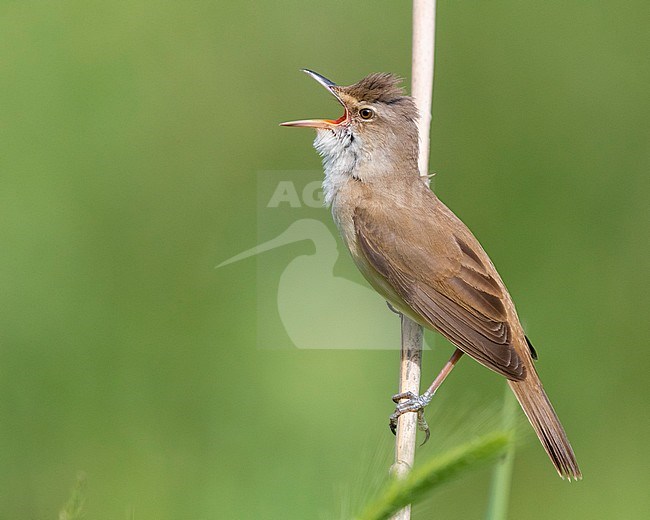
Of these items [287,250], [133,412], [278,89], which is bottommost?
[133,412]

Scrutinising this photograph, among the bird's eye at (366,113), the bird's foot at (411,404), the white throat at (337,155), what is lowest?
the bird's foot at (411,404)

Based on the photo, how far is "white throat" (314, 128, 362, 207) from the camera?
447 centimetres

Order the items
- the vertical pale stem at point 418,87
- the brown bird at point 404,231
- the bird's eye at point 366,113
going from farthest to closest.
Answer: the bird's eye at point 366,113
the brown bird at point 404,231
the vertical pale stem at point 418,87

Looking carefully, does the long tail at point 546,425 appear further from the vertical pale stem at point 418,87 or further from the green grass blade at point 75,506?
the green grass blade at point 75,506

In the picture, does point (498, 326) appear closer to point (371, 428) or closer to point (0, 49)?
point (371, 428)

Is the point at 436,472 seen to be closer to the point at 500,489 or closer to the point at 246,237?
the point at 500,489

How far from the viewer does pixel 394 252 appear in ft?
14.3

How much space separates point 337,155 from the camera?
4535 millimetres

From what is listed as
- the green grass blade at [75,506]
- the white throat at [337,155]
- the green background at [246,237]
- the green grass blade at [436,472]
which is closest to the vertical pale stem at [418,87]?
the white throat at [337,155]

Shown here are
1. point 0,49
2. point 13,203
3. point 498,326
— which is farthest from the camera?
point 0,49

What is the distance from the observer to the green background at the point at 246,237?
5113 millimetres

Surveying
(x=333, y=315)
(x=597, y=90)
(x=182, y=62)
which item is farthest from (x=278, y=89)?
(x=597, y=90)

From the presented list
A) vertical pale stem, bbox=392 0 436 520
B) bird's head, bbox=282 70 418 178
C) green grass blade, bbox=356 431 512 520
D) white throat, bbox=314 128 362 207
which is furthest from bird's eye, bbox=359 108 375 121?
green grass blade, bbox=356 431 512 520

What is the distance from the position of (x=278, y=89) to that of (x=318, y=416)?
2589mm
